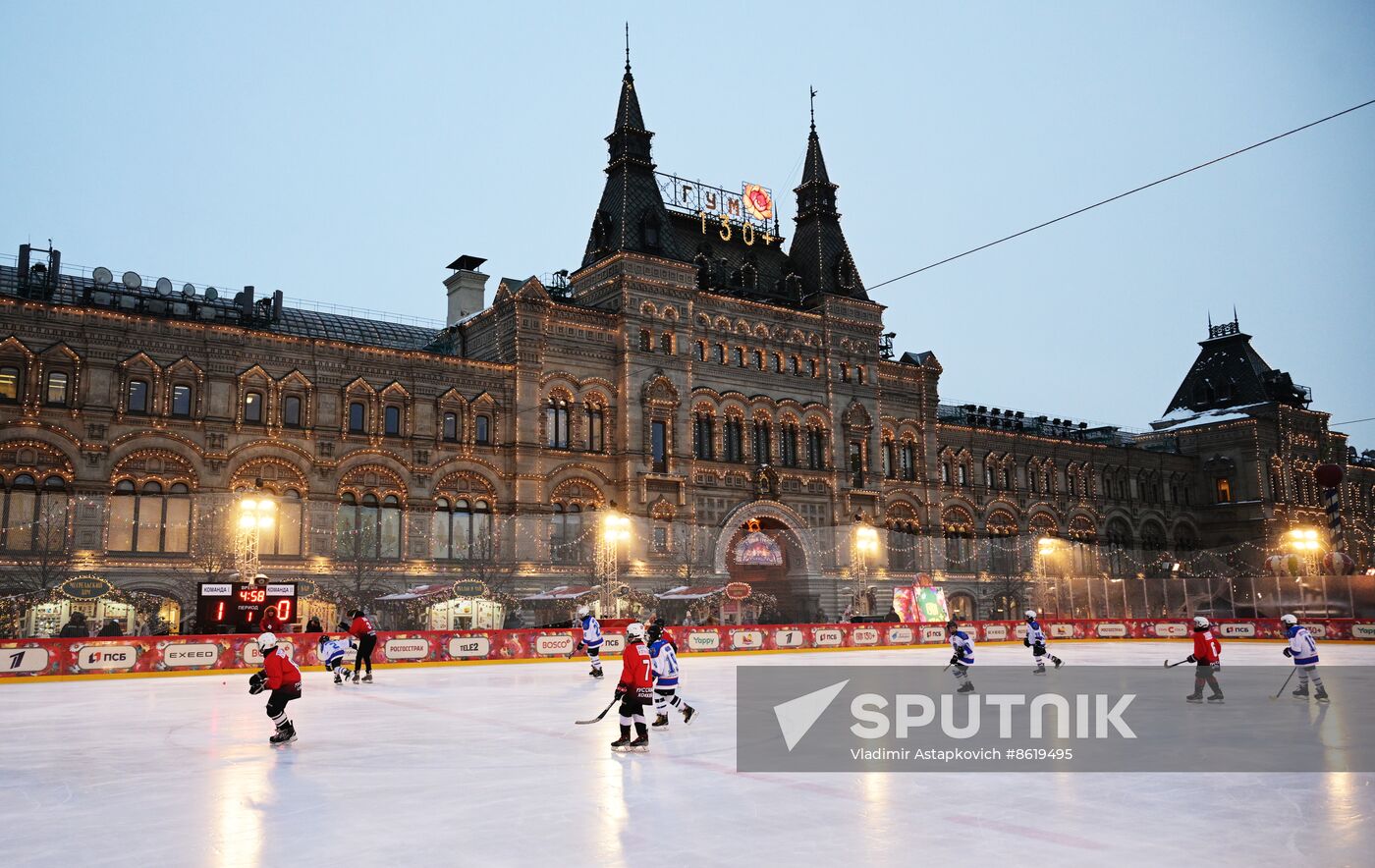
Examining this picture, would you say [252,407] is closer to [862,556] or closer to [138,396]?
[138,396]

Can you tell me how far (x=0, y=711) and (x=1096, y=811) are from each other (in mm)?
19926

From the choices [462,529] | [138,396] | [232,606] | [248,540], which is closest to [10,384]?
[138,396]

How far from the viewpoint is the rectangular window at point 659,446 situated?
53.7 meters

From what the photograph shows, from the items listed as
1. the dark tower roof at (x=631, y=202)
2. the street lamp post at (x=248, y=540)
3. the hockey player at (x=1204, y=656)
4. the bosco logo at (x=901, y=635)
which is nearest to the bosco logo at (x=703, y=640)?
the bosco logo at (x=901, y=635)

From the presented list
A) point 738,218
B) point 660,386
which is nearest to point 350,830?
point 660,386

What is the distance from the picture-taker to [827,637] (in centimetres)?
4534

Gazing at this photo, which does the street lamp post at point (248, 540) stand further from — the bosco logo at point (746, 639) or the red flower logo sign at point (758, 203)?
the red flower logo sign at point (758, 203)

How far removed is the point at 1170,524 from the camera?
7919 cm

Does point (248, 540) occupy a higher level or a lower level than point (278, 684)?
higher

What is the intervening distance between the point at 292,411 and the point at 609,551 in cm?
1501

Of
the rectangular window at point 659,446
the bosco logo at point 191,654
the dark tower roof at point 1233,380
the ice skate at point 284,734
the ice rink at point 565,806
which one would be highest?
the dark tower roof at point 1233,380

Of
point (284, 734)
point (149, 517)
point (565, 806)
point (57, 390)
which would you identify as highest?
point (57, 390)

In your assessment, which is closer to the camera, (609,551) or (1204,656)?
(1204,656)

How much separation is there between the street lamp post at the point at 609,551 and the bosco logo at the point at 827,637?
9356 millimetres
